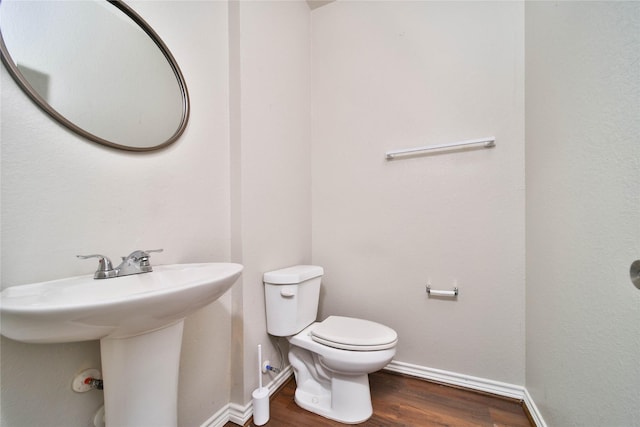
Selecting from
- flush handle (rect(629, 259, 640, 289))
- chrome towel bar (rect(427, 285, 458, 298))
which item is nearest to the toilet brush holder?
chrome towel bar (rect(427, 285, 458, 298))

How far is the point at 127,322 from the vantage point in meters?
0.53

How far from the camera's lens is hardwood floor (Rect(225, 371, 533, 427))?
1.11 metres

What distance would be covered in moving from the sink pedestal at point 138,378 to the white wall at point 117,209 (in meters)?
0.15

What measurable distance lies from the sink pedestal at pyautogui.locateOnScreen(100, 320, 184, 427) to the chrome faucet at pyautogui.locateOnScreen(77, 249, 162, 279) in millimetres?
174

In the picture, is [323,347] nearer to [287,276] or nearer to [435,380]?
[287,276]

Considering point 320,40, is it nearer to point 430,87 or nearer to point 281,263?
point 430,87

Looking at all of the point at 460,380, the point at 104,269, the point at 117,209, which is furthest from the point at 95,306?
the point at 460,380

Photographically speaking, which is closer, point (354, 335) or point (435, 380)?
point (354, 335)

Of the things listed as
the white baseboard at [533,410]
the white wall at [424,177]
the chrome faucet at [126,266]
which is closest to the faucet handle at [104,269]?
the chrome faucet at [126,266]

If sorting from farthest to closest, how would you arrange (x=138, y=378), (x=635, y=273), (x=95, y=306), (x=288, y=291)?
(x=288, y=291)
(x=138, y=378)
(x=635, y=273)
(x=95, y=306)

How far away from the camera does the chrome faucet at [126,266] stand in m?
0.70

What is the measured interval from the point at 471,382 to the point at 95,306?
1.65 metres

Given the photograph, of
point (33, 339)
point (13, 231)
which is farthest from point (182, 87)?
point (33, 339)

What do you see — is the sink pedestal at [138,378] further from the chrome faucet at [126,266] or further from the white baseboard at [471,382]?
the white baseboard at [471,382]
